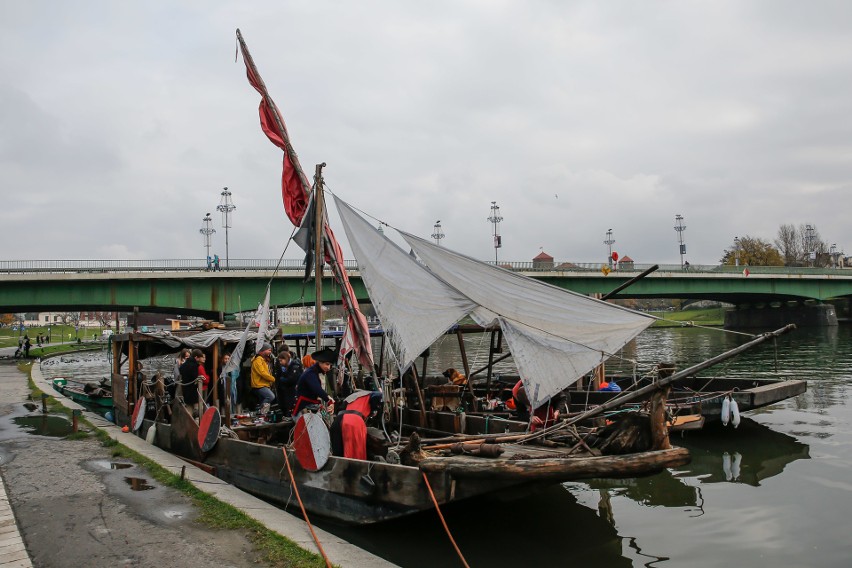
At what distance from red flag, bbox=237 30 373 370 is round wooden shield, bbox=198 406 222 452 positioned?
8.97ft

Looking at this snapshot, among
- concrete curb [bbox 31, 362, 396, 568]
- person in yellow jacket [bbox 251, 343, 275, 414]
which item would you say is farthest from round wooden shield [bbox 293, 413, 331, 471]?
person in yellow jacket [bbox 251, 343, 275, 414]

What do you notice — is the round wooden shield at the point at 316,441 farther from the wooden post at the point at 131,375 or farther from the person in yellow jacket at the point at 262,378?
the wooden post at the point at 131,375

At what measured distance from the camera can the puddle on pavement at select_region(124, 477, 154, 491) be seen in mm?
8961

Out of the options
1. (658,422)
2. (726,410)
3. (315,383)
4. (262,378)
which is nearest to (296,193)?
(262,378)

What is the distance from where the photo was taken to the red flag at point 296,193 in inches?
470

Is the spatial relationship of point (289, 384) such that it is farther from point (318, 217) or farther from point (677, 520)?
point (677, 520)

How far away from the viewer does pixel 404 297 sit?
34.3ft

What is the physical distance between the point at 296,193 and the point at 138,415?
6.06 m

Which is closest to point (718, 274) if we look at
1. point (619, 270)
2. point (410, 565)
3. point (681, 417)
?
point (619, 270)

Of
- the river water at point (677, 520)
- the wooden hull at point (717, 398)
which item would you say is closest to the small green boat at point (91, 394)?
the river water at point (677, 520)

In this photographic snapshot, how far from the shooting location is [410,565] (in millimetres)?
7820

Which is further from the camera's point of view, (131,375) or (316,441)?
(131,375)

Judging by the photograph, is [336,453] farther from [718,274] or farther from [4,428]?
[718,274]

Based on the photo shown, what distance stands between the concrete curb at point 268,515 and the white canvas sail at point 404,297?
2823mm
